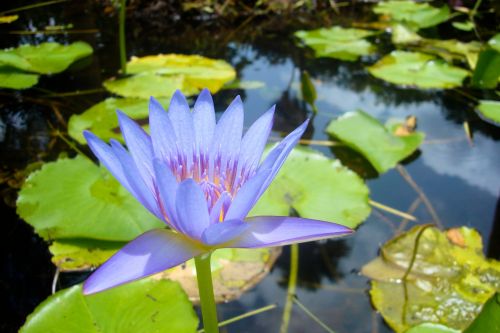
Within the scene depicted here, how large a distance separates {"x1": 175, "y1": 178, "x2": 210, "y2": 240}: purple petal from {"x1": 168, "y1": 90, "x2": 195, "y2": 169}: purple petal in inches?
6.4

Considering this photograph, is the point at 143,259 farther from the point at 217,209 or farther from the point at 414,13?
the point at 414,13

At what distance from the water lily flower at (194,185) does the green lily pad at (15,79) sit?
1666 millimetres

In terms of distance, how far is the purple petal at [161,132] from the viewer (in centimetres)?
71

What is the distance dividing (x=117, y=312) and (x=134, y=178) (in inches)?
21.9

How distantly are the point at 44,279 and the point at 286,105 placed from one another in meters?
1.44

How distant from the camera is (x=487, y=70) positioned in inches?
92.7

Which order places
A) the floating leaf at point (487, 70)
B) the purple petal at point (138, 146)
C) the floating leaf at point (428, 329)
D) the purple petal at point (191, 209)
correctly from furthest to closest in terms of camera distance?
the floating leaf at point (487, 70), the floating leaf at point (428, 329), the purple petal at point (138, 146), the purple petal at point (191, 209)

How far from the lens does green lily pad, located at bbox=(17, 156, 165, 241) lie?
4.23 ft

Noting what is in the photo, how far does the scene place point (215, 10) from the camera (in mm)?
3877

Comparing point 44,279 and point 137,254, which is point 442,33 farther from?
point 137,254

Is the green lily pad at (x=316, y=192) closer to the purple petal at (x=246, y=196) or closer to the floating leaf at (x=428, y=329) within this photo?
the floating leaf at (x=428, y=329)

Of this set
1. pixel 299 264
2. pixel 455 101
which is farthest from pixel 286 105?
pixel 299 264

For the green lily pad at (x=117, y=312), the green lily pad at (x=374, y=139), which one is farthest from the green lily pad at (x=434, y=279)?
the green lily pad at (x=117, y=312)

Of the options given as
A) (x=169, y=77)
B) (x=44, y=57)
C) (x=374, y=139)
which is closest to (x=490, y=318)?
(x=374, y=139)
